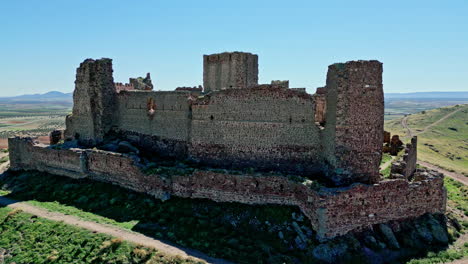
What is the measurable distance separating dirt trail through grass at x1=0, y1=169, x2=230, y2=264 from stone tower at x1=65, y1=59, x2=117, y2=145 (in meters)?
7.60

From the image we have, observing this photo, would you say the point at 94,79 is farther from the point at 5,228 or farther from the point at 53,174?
the point at 5,228

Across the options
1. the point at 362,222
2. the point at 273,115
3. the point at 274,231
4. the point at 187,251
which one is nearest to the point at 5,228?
the point at 187,251

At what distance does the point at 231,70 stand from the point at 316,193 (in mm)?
13788

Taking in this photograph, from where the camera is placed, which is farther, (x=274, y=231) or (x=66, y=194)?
(x=66, y=194)

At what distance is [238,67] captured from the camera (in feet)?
89.4

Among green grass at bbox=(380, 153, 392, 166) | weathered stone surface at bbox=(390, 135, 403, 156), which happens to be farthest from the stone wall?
weathered stone surface at bbox=(390, 135, 403, 156)

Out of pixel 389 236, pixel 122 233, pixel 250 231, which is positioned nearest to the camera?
pixel 389 236

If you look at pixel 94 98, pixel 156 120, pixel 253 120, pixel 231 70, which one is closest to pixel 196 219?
pixel 253 120

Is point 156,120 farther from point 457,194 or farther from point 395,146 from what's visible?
point 457,194

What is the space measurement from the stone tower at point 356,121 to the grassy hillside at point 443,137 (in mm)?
28622

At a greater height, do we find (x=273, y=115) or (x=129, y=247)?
(x=273, y=115)

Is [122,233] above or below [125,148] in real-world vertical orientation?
below

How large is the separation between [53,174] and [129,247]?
13.7 m

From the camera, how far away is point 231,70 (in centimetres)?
2755
